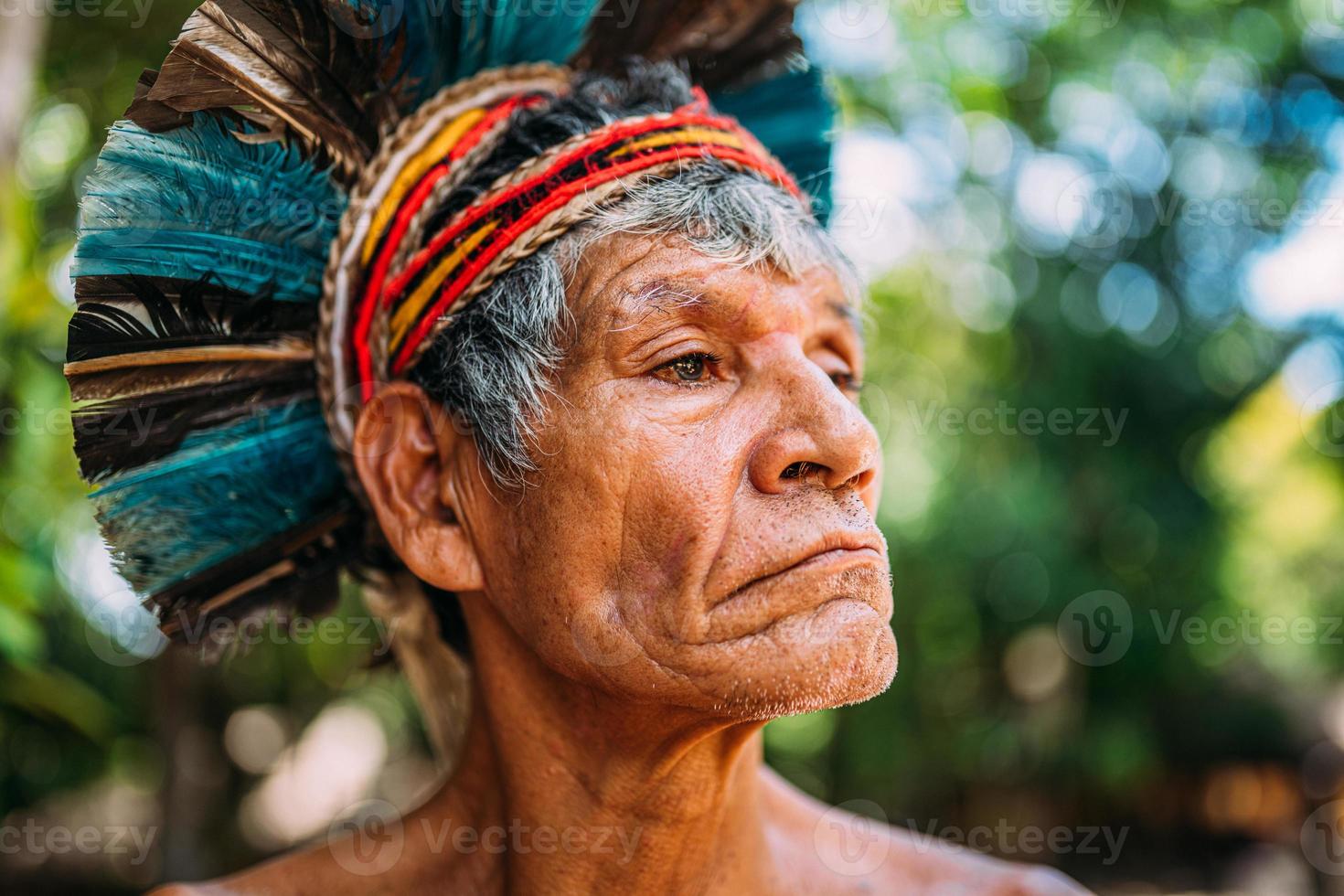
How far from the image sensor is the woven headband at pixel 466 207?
201cm

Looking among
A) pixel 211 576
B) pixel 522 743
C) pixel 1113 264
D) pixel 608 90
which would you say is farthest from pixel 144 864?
pixel 1113 264

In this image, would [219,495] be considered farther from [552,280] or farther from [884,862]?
[884,862]

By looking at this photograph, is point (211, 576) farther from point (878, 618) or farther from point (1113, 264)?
point (1113, 264)

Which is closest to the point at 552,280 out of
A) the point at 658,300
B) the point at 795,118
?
the point at 658,300

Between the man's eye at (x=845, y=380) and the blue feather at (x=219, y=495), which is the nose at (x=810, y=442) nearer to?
the man's eye at (x=845, y=380)

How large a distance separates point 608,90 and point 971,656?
6710 mm

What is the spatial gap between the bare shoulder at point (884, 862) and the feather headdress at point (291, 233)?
1.22 meters

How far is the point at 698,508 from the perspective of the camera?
172 cm

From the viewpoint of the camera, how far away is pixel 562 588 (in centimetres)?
183

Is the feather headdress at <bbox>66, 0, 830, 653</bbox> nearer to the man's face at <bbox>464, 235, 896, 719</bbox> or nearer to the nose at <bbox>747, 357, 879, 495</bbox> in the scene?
the man's face at <bbox>464, 235, 896, 719</bbox>

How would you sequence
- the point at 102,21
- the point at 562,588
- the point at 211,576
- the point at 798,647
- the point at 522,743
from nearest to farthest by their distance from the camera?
1. the point at 798,647
2. the point at 562,588
3. the point at 522,743
4. the point at 211,576
5. the point at 102,21

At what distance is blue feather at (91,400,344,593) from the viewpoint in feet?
7.43

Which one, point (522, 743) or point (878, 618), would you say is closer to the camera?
point (878, 618)

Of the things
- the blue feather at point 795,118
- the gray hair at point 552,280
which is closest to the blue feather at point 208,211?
the gray hair at point 552,280
